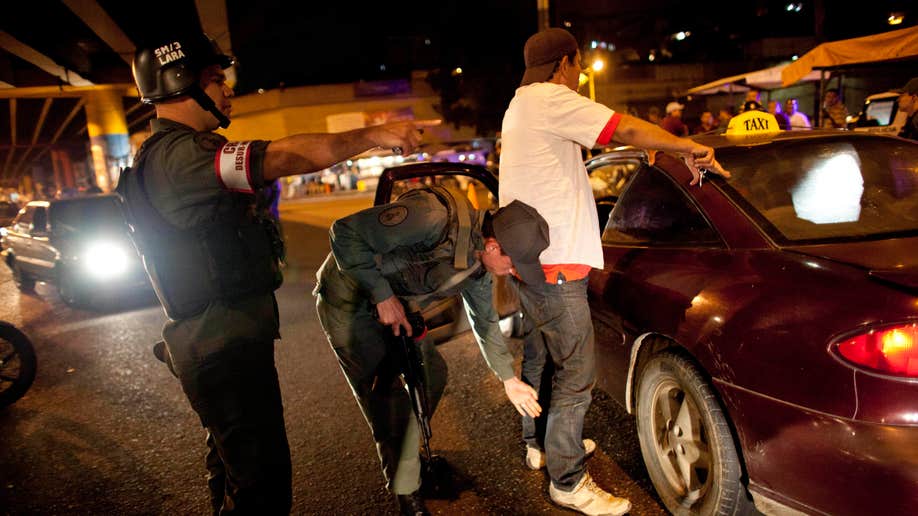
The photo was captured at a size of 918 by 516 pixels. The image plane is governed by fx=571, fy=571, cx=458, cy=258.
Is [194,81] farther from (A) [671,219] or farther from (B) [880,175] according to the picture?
(B) [880,175]

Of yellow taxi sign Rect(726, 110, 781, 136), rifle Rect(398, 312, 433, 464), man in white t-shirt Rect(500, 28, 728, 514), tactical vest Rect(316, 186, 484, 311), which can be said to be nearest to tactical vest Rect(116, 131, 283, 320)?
tactical vest Rect(316, 186, 484, 311)

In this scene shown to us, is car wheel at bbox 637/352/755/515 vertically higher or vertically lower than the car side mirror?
lower

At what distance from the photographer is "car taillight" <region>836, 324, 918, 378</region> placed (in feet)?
4.97

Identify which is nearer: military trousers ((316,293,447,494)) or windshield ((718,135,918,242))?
windshield ((718,135,918,242))

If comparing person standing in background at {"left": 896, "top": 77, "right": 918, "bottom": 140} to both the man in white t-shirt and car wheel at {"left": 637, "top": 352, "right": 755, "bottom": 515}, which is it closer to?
the man in white t-shirt

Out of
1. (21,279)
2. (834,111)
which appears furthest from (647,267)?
(21,279)

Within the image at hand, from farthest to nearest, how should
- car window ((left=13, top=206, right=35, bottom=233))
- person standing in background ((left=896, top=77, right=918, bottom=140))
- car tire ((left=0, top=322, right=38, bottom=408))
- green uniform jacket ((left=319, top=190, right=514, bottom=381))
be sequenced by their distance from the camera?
1. car window ((left=13, top=206, right=35, bottom=233))
2. person standing in background ((left=896, top=77, right=918, bottom=140))
3. car tire ((left=0, top=322, right=38, bottom=408))
4. green uniform jacket ((left=319, top=190, right=514, bottom=381))

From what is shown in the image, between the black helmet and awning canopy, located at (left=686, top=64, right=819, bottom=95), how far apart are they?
11945mm

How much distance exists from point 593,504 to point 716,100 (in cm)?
2477

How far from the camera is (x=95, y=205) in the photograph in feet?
26.2

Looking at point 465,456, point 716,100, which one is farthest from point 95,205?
point 716,100

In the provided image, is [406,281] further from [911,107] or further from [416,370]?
[911,107]

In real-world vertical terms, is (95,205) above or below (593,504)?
above

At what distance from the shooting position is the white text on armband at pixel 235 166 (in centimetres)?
146
